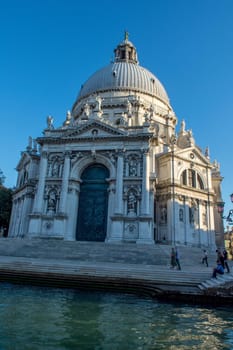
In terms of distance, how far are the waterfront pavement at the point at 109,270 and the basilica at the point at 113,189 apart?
3.78 m

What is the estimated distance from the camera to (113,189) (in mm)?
25453

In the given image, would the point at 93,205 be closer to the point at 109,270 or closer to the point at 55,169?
the point at 55,169

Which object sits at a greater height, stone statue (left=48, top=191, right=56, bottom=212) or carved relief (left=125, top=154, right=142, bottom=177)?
carved relief (left=125, top=154, right=142, bottom=177)

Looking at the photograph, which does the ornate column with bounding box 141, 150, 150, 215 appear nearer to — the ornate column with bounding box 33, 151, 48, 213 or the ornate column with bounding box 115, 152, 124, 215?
the ornate column with bounding box 115, 152, 124, 215

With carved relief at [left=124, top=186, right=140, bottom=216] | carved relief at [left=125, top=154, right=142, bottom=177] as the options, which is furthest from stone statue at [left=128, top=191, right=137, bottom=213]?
carved relief at [left=125, top=154, right=142, bottom=177]

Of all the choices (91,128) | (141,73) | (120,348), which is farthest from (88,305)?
(141,73)

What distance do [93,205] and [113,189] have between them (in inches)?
101

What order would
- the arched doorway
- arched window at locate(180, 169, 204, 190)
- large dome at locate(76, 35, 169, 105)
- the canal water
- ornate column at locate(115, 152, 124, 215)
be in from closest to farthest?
the canal water, ornate column at locate(115, 152, 124, 215), the arched doorway, arched window at locate(180, 169, 204, 190), large dome at locate(76, 35, 169, 105)

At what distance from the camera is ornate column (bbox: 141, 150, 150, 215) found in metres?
23.9

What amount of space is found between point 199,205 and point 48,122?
724 inches

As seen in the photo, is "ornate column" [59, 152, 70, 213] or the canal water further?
"ornate column" [59, 152, 70, 213]

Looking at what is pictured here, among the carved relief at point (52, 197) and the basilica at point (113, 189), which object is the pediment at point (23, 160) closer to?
the basilica at point (113, 189)

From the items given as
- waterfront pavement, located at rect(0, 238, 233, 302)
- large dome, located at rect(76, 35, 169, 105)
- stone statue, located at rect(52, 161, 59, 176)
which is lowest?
waterfront pavement, located at rect(0, 238, 233, 302)

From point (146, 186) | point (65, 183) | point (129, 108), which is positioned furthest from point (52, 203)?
point (129, 108)
